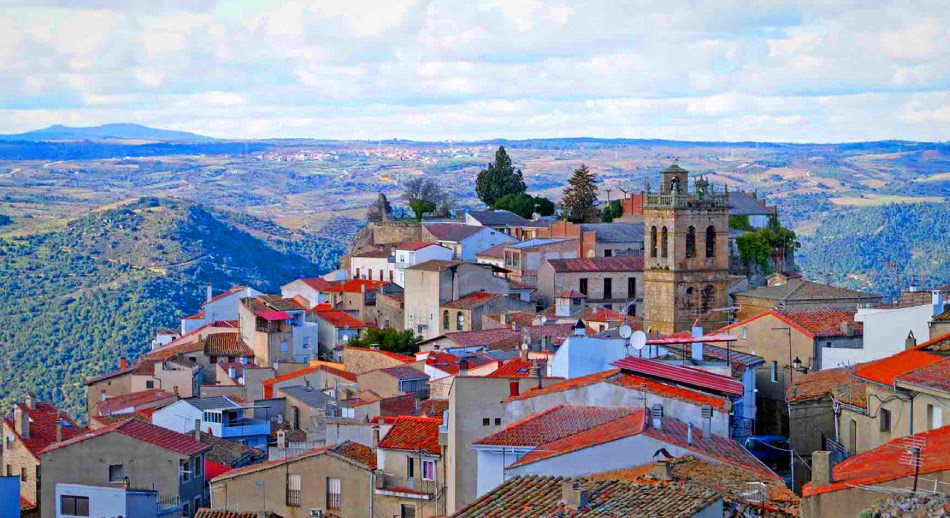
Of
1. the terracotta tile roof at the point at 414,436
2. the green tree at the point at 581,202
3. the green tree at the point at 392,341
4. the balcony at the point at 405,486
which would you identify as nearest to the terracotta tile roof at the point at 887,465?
the balcony at the point at 405,486

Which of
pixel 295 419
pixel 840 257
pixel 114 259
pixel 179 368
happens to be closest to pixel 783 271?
pixel 179 368

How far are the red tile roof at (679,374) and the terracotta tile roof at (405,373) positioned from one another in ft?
53.7

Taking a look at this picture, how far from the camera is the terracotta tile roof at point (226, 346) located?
51844 millimetres

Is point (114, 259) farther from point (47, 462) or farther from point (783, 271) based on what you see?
point (47, 462)

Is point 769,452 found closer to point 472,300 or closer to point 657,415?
point 657,415

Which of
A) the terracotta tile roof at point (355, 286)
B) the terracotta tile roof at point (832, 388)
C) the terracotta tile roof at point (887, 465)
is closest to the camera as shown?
the terracotta tile roof at point (887, 465)

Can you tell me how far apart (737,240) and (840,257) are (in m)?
52.6

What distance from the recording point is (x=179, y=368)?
4938 centimetres

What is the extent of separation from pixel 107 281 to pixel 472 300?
53857mm

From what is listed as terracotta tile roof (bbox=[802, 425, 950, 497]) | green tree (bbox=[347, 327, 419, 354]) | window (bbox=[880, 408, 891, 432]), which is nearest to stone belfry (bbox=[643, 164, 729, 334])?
green tree (bbox=[347, 327, 419, 354])

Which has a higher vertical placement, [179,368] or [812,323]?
[812,323]

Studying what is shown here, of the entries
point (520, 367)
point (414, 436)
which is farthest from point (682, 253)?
point (414, 436)

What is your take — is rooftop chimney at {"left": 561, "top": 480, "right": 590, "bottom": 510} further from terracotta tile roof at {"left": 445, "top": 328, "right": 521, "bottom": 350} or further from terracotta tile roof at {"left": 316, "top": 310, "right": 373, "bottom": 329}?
terracotta tile roof at {"left": 316, "top": 310, "right": 373, "bottom": 329}

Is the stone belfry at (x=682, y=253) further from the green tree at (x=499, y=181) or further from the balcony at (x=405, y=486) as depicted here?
the balcony at (x=405, y=486)
